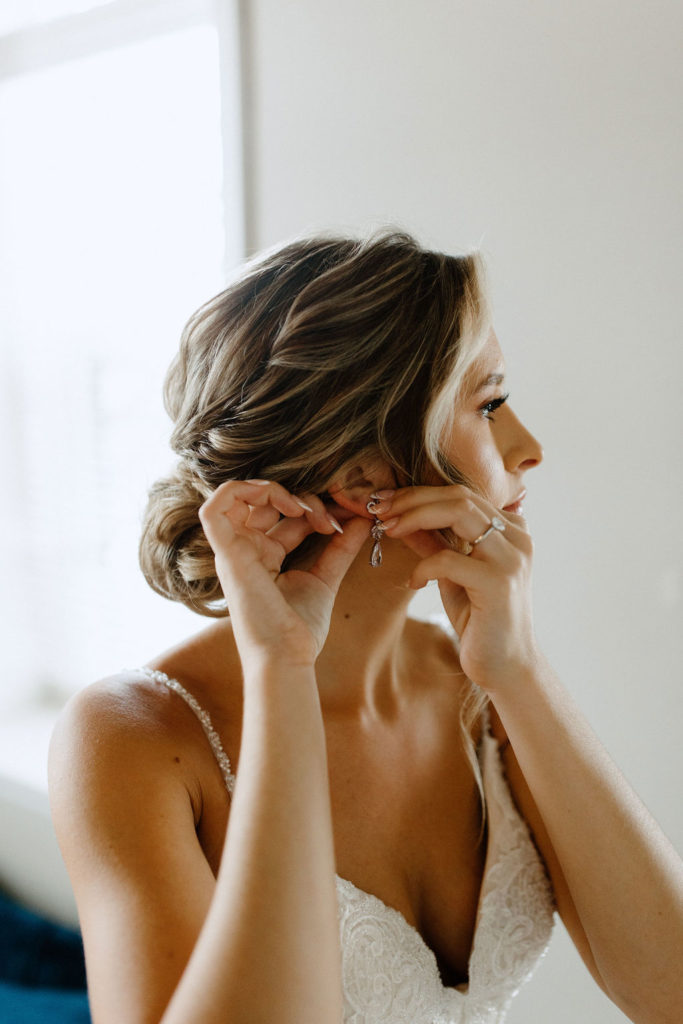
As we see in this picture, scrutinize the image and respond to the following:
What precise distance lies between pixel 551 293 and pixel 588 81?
33cm

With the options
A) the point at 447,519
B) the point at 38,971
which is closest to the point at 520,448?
the point at 447,519

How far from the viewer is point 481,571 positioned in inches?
37.1

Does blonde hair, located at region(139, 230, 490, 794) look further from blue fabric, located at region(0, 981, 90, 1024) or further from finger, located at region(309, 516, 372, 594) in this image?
blue fabric, located at region(0, 981, 90, 1024)

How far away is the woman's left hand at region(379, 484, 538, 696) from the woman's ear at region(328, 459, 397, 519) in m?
0.06

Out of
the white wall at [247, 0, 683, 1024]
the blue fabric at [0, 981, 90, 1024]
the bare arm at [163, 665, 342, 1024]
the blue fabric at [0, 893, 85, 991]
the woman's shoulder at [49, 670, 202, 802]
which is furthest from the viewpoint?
the blue fabric at [0, 893, 85, 991]

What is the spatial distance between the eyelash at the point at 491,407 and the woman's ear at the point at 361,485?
0.16 meters

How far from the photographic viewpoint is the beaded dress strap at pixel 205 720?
1.02 metres

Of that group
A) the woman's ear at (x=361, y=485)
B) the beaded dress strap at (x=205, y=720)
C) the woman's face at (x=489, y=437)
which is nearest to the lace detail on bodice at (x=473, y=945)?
the beaded dress strap at (x=205, y=720)

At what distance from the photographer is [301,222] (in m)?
1.65

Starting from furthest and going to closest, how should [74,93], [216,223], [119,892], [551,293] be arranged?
[74,93] < [216,223] < [551,293] < [119,892]

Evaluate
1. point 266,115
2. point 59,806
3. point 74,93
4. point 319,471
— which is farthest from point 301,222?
point 59,806

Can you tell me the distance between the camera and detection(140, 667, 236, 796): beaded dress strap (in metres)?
1.02

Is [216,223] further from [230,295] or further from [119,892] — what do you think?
[119,892]

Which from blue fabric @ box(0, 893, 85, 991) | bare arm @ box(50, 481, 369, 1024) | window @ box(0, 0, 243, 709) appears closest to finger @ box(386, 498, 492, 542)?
bare arm @ box(50, 481, 369, 1024)
